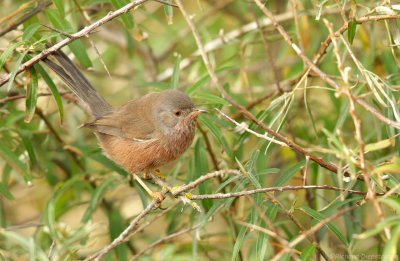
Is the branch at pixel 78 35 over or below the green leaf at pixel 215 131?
over

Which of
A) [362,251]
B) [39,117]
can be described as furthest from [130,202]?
[362,251]

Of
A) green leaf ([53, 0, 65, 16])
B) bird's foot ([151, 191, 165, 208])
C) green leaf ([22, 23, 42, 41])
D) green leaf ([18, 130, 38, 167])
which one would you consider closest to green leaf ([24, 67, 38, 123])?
green leaf ([22, 23, 42, 41])

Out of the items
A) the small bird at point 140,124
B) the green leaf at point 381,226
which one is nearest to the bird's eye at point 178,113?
the small bird at point 140,124

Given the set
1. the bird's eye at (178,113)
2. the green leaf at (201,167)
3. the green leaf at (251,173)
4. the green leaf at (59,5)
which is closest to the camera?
the green leaf at (251,173)

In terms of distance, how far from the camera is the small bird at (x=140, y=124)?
17.8ft

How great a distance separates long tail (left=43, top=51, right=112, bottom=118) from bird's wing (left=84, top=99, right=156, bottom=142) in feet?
0.30

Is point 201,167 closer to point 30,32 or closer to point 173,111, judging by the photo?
point 173,111

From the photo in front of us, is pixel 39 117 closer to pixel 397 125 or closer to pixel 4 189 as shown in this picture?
pixel 4 189

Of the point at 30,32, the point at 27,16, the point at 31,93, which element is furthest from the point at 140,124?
the point at 30,32

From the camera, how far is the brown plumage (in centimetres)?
545

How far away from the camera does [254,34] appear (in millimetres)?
6344

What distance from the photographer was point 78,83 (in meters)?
5.45

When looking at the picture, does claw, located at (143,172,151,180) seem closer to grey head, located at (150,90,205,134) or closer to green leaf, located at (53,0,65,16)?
grey head, located at (150,90,205,134)

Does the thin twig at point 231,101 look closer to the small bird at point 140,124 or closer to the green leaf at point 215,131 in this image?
the green leaf at point 215,131
